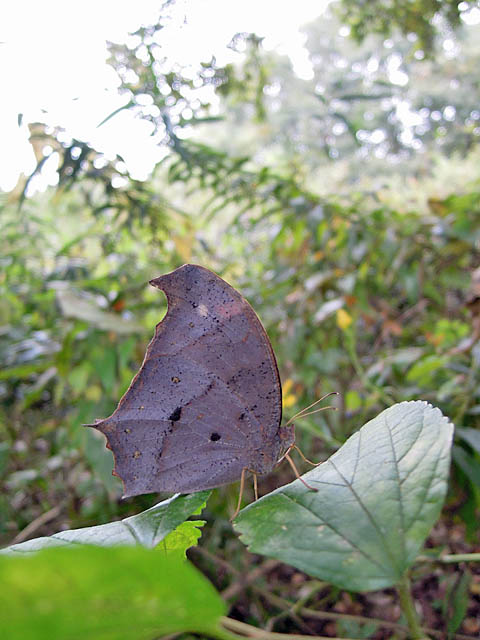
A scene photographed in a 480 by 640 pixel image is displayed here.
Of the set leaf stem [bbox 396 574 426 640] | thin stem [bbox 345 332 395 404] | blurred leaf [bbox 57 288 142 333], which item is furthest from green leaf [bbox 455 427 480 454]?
blurred leaf [bbox 57 288 142 333]

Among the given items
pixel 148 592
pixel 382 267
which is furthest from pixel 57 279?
pixel 148 592

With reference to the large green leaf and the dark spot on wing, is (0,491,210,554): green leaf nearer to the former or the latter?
the large green leaf

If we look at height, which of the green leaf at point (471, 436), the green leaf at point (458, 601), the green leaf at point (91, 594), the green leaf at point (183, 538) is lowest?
the green leaf at point (458, 601)

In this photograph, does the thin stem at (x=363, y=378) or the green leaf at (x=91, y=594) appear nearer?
the green leaf at (x=91, y=594)

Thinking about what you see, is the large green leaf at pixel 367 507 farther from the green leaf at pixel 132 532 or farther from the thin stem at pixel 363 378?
the thin stem at pixel 363 378

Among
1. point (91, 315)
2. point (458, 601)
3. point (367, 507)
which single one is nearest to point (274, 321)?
point (91, 315)

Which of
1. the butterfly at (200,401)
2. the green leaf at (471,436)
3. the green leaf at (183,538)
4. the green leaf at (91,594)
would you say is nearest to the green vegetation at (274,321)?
the green leaf at (471,436)
